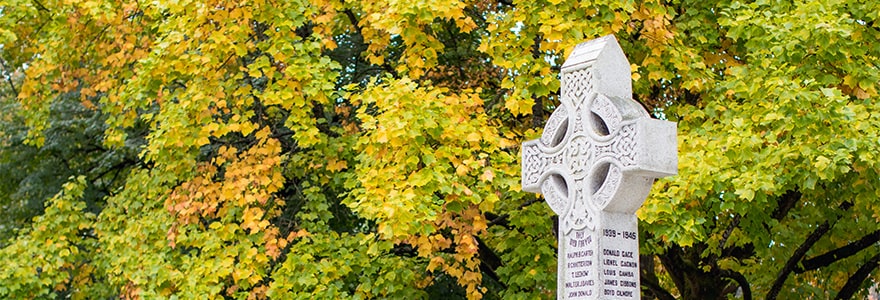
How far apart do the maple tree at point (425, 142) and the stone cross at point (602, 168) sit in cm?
393

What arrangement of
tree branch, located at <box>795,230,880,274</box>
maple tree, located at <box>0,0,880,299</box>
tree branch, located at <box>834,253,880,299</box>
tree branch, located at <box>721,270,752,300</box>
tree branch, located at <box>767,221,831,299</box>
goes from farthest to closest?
1. tree branch, located at <box>834,253,880,299</box>
2. tree branch, located at <box>721,270,752,300</box>
3. tree branch, located at <box>795,230,880,274</box>
4. tree branch, located at <box>767,221,831,299</box>
5. maple tree, located at <box>0,0,880,299</box>

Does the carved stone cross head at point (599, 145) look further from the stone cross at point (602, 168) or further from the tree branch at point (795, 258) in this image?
the tree branch at point (795, 258)

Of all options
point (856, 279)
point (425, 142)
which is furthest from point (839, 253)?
point (425, 142)

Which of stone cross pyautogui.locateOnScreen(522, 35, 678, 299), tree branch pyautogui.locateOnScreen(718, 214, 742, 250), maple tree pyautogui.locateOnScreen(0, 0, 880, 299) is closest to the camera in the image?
stone cross pyautogui.locateOnScreen(522, 35, 678, 299)

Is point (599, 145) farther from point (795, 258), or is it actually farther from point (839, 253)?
point (839, 253)

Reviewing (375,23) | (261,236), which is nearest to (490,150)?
(375,23)

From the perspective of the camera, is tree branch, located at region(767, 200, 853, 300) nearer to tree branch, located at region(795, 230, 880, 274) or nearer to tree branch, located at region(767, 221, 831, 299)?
tree branch, located at region(767, 221, 831, 299)

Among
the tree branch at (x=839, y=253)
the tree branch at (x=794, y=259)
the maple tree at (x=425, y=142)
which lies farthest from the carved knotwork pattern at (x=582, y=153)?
the tree branch at (x=839, y=253)

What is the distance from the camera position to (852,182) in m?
13.9

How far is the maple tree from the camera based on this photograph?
1303 centimetres

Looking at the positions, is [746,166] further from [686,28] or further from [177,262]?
[177,262]

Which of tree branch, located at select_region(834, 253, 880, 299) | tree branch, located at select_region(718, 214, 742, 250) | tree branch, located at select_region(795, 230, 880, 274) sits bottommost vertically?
tree branch, located at select_region(834, 253, 880, 299)

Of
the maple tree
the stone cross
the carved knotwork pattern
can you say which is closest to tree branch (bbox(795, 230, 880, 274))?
the maple tree

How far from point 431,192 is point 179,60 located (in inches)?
153
